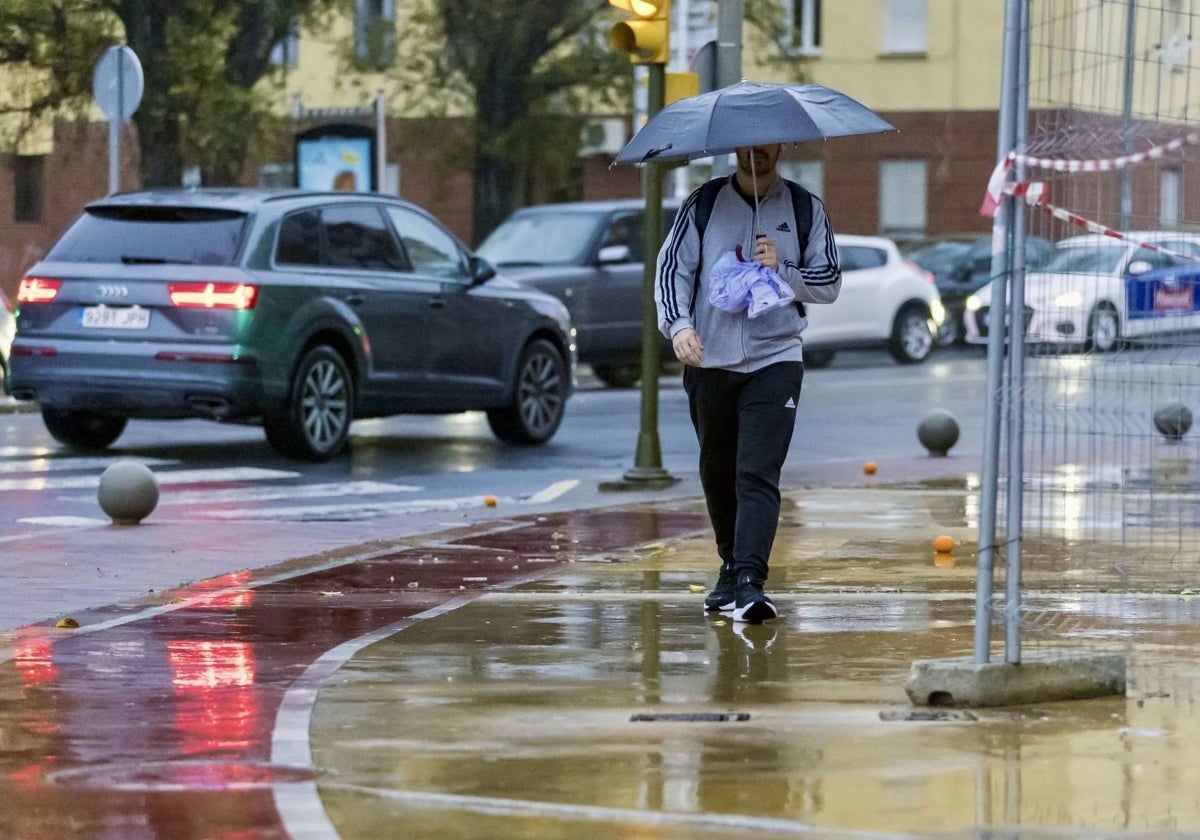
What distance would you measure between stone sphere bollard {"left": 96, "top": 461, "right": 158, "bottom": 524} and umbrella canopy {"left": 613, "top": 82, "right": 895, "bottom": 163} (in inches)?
169

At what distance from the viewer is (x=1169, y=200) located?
725 cm

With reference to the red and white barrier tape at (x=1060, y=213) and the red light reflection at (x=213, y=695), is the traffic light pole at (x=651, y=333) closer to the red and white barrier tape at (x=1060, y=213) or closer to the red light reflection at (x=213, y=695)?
the red light reflection at (x=213, y=695)

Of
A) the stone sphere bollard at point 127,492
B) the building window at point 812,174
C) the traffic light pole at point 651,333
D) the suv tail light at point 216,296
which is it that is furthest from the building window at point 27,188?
the building window at point 812,174

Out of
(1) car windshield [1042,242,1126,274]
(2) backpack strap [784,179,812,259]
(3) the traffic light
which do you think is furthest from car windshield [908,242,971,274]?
(1) car windshield [1042,242,1126,274]

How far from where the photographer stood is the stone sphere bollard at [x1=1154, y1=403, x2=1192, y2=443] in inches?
287

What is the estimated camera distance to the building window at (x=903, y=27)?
4884 centimetres

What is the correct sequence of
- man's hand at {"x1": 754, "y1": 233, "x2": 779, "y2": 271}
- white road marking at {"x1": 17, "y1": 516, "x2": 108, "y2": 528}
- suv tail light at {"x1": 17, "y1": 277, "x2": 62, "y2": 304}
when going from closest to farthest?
man's hand at {"x1": 754, "y1": 233, "x2": 779, "y2": 271} → white road marking at {"x1": 17, "y1": 516, "x2": 108, "y2": 528} → suv tail light at {"x1": 17, "y1": 277, "x2": 62, "y2": 304}

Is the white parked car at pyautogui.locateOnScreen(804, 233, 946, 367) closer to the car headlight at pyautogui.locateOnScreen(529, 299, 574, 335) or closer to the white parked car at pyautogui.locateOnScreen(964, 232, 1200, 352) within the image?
the car headlight at pyautogui.locateOnScreen(529, 299, 574, 335)

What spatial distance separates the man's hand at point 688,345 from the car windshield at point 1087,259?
1.80 m

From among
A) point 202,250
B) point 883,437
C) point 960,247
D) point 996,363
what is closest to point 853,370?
point 960,247

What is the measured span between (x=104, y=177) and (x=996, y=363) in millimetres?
26845

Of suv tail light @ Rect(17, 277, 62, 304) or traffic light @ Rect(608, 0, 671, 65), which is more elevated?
traffic light @ Rect(608, 0, 671, 65)

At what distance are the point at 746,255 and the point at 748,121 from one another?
45cm

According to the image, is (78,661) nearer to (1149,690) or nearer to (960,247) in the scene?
(1149,690)
